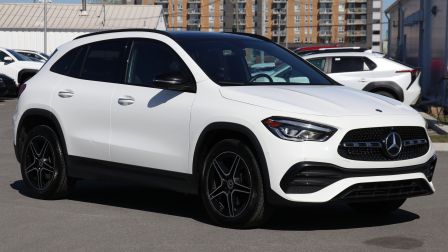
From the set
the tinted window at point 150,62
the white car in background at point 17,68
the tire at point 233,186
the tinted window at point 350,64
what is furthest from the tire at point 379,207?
the white car in background at point 17,68

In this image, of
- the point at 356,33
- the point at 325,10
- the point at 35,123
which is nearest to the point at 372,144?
the point at 35,123

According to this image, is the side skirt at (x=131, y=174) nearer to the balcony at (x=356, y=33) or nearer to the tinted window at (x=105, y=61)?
the tinted window at (x=105, y=61)

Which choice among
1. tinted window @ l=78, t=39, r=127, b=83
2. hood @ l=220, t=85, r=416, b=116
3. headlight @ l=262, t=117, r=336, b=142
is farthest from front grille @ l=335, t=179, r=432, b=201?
tinted window @ l=78, t=39, r=127, b=83

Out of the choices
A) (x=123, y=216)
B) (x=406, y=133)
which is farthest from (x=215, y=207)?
(x=406, y=133)

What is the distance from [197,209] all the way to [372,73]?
11888mm

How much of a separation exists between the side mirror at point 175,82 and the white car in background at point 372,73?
39.5ft

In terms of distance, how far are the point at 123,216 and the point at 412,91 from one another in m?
12.8

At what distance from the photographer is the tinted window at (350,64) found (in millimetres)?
19719

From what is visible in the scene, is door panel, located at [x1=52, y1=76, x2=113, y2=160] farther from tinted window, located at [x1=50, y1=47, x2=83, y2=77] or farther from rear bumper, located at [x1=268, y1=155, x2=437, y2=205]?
rear bumper, located at [x1=268, y1=155, x2=437, y2=205]

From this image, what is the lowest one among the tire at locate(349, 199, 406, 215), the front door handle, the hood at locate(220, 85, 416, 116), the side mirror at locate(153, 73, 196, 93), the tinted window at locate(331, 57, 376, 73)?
the tire at locate(349, 199, 406, 215)

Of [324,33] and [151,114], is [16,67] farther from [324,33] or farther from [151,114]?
[324,33]

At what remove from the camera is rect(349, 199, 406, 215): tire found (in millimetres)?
7996

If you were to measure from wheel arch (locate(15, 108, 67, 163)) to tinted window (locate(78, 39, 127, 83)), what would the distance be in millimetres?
552

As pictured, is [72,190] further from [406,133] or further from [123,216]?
[406,133]
